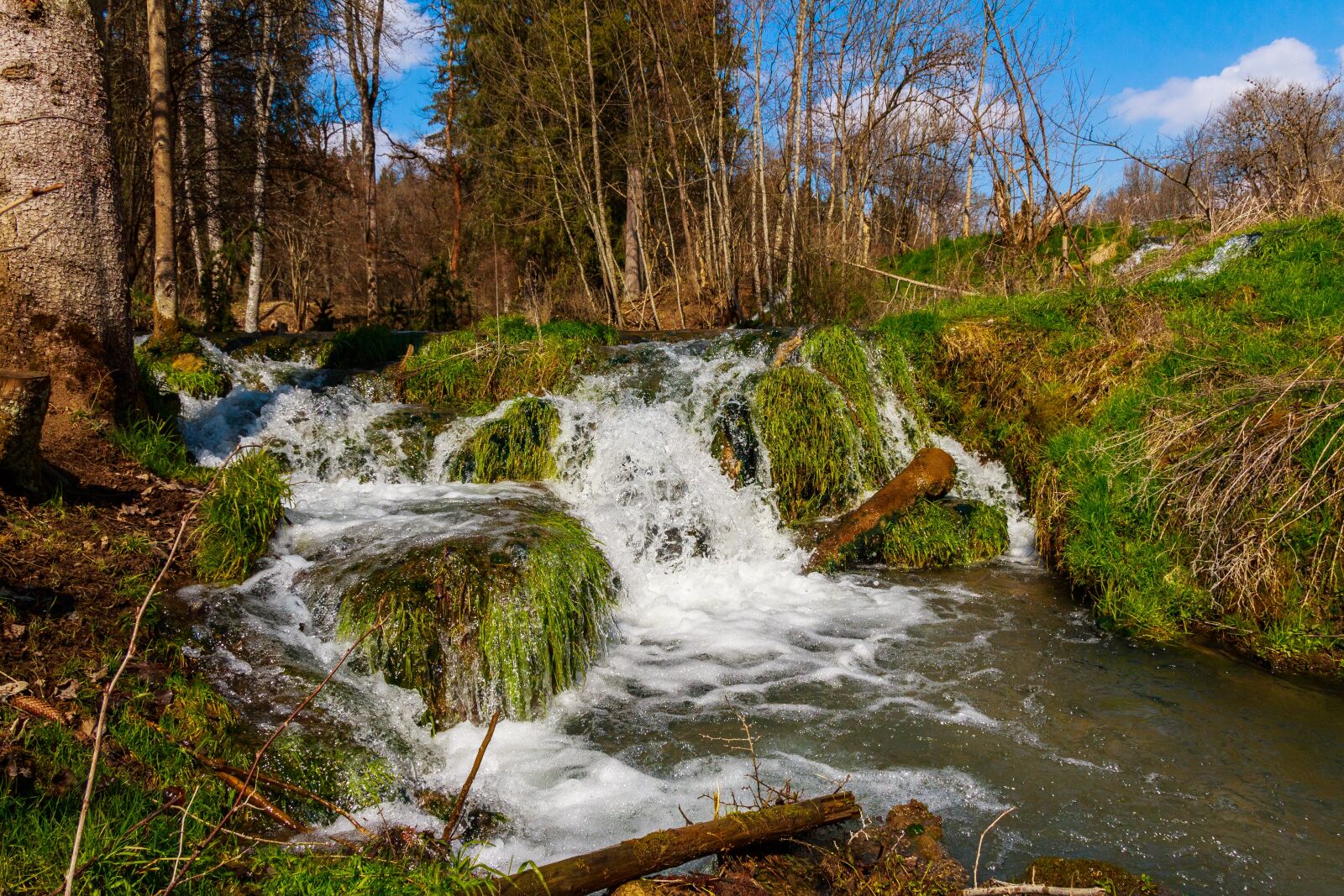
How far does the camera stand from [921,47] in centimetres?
1378

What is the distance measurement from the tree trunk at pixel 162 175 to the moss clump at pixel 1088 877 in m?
9.01

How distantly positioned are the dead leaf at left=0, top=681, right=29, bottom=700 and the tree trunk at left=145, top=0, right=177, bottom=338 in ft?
20.4

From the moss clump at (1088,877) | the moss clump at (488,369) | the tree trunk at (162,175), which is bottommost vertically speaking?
the moss clump at (1088,877)

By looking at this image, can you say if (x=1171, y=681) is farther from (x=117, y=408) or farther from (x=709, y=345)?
(x=117, y=408)

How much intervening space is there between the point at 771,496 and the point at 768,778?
12.1ft

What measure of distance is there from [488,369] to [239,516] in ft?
14.0

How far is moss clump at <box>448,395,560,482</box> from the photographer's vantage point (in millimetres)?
6961

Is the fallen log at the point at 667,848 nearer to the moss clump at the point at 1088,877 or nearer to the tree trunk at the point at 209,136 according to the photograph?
the moss clump at the point at 1088,877

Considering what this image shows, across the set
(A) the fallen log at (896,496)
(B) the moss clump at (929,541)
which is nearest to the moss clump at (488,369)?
(A) the fallen log at (896,496)

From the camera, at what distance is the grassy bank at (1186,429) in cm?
432

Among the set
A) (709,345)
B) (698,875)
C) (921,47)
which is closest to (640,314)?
(709,345)

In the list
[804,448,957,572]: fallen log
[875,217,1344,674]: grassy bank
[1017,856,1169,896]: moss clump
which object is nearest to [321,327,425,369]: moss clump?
[804,448,957,572]: fallen log

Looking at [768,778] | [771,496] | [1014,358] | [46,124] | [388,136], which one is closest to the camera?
[768,778]

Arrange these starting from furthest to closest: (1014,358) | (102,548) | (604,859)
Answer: (1014,358), (102,548), (604,859)
